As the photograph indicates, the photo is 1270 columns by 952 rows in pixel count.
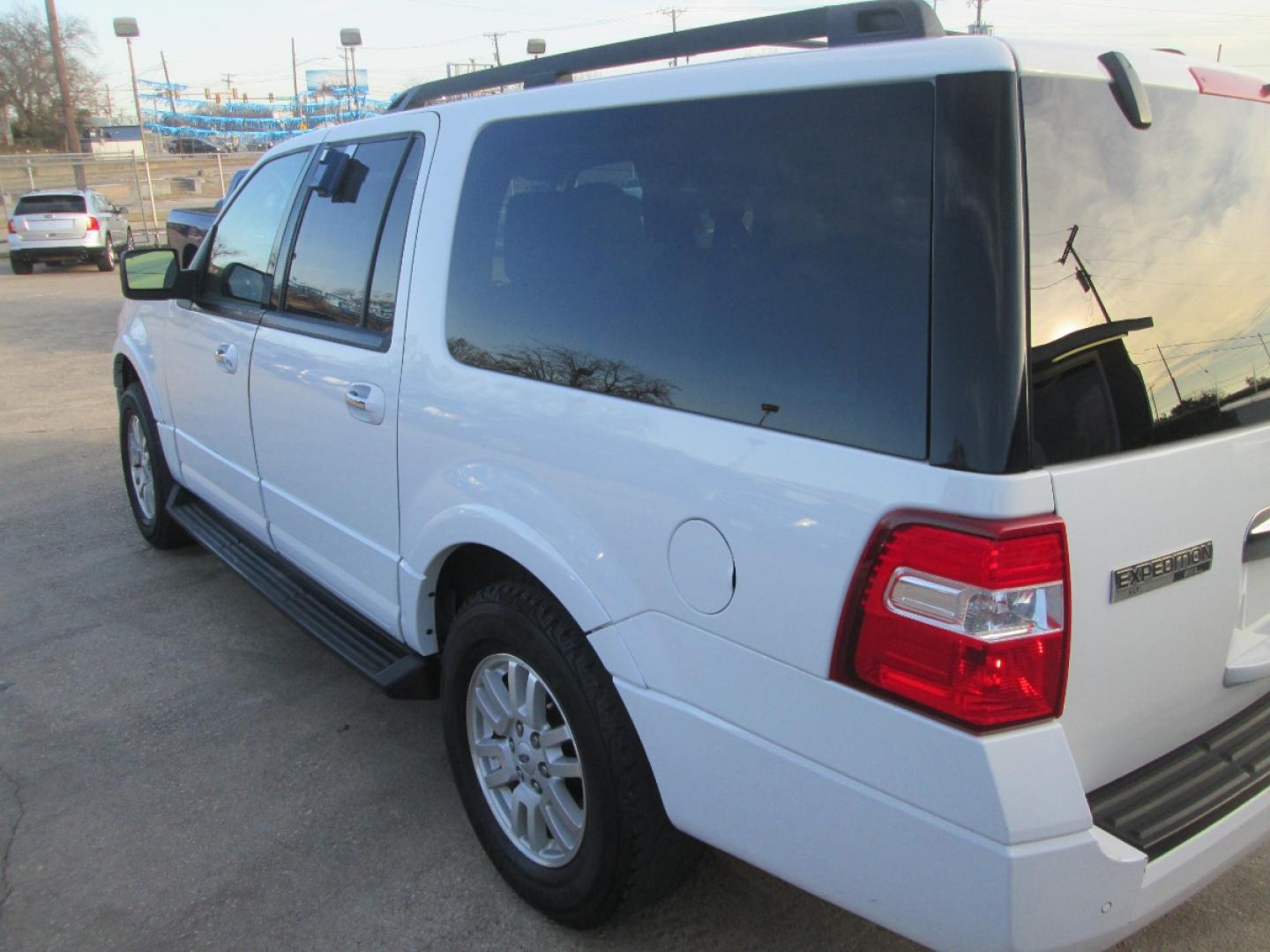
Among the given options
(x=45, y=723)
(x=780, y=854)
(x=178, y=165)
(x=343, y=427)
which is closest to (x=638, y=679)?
(x=780, y=854)

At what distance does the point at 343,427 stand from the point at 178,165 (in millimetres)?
42332

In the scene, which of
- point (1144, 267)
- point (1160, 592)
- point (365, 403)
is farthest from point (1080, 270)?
point (365, 403)

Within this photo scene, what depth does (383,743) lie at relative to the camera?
349 cm

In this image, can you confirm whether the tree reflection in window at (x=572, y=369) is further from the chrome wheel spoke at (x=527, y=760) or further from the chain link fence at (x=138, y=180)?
the chain link fence at (x=138, y=180)

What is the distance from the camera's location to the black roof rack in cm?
184

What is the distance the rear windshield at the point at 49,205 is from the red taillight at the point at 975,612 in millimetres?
22884

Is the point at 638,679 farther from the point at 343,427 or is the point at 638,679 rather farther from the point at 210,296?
the point at 210,296

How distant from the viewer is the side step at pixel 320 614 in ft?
9.74

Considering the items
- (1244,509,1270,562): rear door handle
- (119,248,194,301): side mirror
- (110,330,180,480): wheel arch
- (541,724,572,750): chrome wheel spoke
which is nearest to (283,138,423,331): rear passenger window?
(119,248,194,301): side mirror

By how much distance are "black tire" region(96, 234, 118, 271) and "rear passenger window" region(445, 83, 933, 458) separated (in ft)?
71.6

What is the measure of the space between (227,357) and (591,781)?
2.47 meters

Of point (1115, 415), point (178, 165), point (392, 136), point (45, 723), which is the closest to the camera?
point (1115, 415)

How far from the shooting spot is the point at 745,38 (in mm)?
2143

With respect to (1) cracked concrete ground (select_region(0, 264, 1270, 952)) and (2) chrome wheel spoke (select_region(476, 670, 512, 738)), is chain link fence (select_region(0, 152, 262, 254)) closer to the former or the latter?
(1) cracked concrete ground (select_region(0, 264, 1270, 952))
